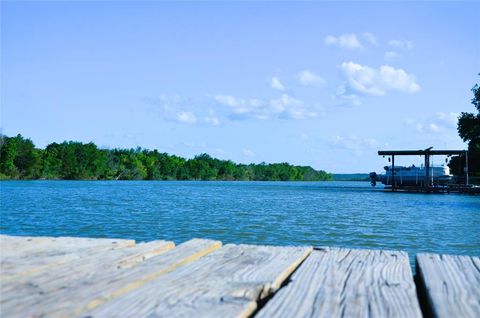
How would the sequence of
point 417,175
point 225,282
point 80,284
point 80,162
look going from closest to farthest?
point 80,284
point 225,282
point 417,175
point 80,162

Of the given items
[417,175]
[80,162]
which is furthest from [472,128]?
[80,162]

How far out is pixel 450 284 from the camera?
2445 millimetres

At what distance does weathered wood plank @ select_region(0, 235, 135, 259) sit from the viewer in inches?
121

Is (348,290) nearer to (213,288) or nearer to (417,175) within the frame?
(213,288)

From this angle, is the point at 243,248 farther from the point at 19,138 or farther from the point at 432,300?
the point at 19,138

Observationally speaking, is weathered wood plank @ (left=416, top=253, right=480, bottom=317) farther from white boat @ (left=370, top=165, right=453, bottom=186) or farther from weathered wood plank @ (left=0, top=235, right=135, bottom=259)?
white boat @ (left=370, top=165, right=453, bottom=186)

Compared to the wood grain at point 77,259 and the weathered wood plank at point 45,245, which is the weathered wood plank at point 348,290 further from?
the weathered wood plank at point 45,245

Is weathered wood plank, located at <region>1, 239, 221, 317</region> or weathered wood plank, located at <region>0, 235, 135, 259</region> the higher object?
weathered wood plank, located at <region>0, 235, 135, 259</region>

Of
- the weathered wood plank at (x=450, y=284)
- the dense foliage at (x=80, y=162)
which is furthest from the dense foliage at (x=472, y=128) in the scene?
the dense foliage at (x=80, y=162)

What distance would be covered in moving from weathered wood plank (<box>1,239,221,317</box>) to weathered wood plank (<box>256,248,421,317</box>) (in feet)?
1.98

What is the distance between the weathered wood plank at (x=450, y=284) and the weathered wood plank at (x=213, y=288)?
0.65m

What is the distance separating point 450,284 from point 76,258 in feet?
6.07

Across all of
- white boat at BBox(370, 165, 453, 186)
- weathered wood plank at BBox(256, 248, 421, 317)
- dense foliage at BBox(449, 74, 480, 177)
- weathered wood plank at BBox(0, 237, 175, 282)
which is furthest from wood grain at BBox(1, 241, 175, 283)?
white boat at BBox(370, 165, 453, 186)

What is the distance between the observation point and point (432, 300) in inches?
84.7
